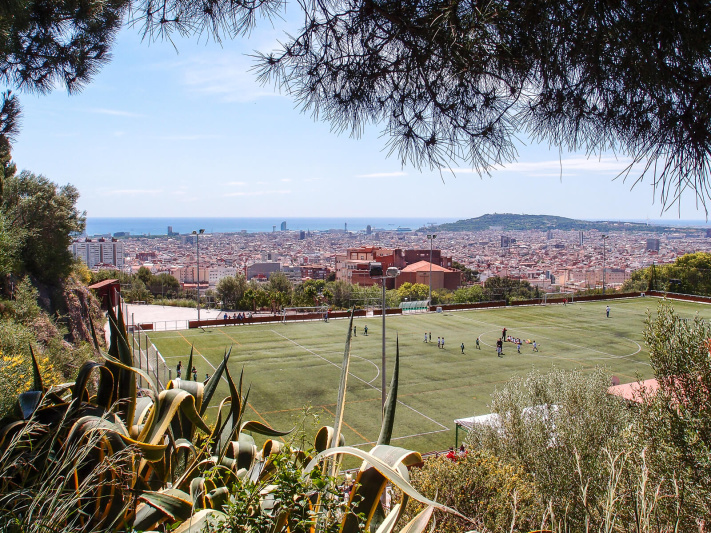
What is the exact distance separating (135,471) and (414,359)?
26.8 meters

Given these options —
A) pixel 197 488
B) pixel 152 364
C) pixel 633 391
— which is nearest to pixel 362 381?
pixel 152 364

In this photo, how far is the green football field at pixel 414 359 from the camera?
2006 centimetres

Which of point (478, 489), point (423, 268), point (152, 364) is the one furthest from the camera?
point (423, 268)

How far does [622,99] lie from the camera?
333 centimetres

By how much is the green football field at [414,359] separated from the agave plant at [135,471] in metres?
9.71

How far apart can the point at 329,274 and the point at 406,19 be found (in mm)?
97016

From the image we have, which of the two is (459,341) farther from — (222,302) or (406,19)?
(222,302)

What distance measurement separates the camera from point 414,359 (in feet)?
94.2

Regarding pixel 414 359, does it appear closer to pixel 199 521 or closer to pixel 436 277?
pixel 199 521

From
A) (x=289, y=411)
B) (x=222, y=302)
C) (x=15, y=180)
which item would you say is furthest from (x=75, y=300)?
(x=222, y=302)

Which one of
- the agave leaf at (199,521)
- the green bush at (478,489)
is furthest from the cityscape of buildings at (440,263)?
the agave leaf at (199,521)

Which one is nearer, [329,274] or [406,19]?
[406,19]

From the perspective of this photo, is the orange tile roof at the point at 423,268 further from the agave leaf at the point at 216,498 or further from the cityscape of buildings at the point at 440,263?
the agave leaf at the point at 216,498

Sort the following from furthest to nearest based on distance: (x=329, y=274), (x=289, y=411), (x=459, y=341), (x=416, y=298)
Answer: (x=329, y=274) → (x=416, y=298) → (x=459, y=341) → (x=289, y=411)
